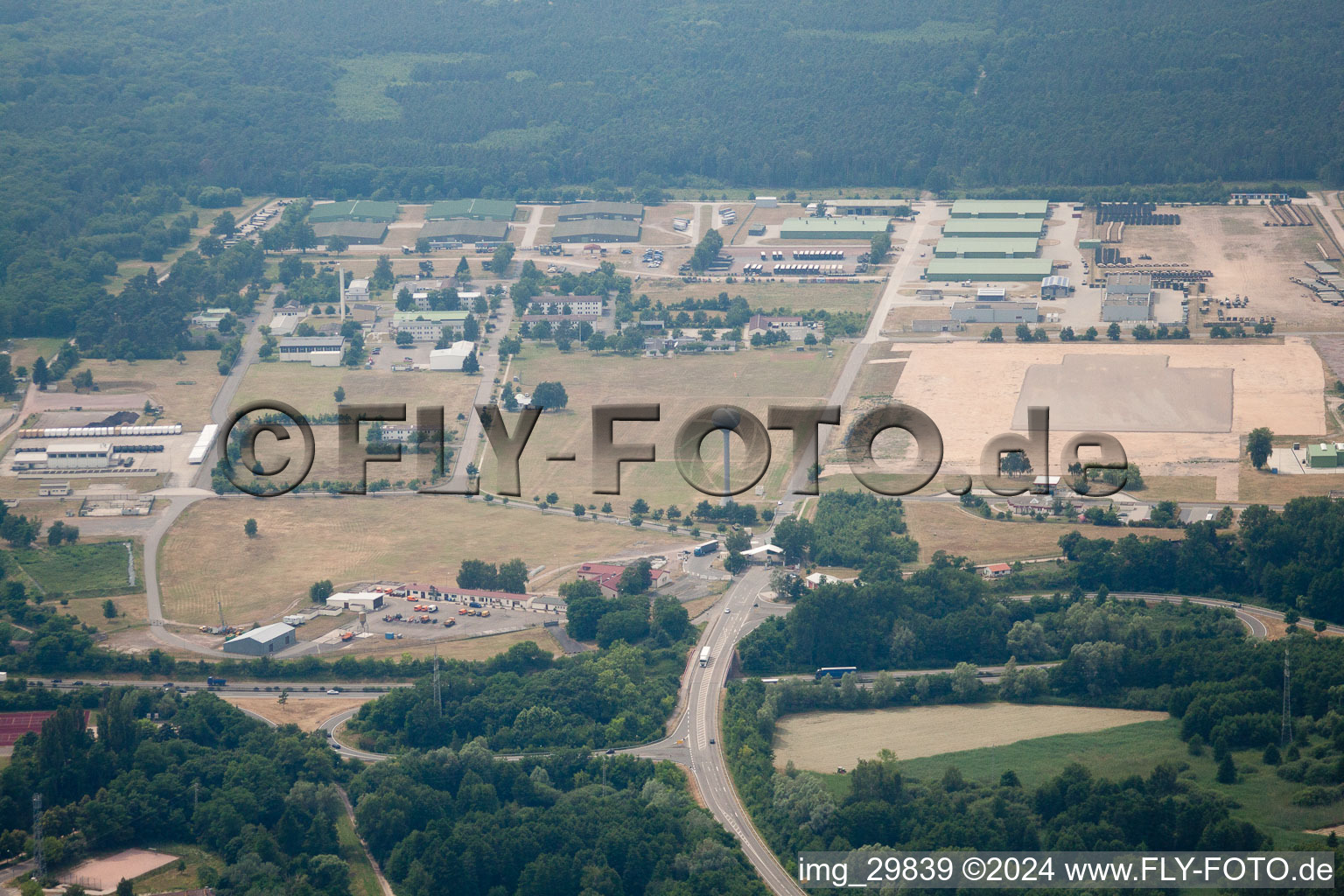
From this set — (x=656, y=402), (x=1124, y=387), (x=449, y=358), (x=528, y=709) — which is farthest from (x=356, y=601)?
(x=1124, y=387)

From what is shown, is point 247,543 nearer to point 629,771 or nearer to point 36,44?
point 629,771

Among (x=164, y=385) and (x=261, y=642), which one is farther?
(x=164, y=385)

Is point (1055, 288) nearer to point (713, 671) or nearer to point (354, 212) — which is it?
point (354, 212)

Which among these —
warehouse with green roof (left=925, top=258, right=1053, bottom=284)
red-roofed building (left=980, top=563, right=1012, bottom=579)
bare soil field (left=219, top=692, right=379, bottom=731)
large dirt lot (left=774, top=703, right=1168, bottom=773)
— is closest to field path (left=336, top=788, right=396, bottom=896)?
bare soil field (left=219, top=692, right=379, bottom=731)

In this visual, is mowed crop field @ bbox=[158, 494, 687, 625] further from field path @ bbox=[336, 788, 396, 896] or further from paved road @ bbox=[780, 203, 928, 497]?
field path @ bbox=[336, 788, 396, 896]

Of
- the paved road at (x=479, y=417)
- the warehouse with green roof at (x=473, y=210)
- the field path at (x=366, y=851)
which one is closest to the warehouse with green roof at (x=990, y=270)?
the paved road at (x=479, y=417)
